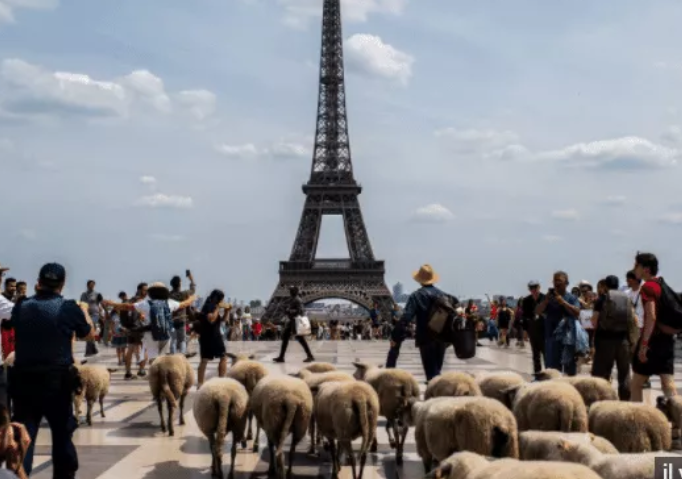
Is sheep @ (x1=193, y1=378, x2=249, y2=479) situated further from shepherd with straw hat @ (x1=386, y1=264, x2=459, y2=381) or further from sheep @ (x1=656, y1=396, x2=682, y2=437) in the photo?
sheep @ (x1=656, y1=396, x2=682, y2=437)

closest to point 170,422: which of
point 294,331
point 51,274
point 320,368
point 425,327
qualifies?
point 320,368

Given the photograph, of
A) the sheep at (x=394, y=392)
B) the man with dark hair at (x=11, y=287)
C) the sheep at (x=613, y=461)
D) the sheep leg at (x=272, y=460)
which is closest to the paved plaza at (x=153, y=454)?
the sheep leg at (x=272, y=460)

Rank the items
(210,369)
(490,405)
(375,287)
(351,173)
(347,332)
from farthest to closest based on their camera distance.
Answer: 1. (351,173)
2. (375,287)
3. (347,332)
4. (210,369)
5. (490,405)

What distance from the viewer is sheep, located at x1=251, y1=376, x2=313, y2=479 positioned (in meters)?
7.16

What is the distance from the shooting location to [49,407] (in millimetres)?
6363

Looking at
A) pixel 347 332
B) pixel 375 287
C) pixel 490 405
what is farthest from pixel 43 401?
pixel 375 287

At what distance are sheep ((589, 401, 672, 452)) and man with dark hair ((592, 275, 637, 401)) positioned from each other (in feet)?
10.3

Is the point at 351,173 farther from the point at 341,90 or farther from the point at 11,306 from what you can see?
the point at 11,306

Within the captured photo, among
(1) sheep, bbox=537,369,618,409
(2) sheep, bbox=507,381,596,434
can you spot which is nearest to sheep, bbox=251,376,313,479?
(2) sheep, bbox=507,381,596,434

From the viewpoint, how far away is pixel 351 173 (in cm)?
7375

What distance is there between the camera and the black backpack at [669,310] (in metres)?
8.49

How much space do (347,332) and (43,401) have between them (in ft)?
129

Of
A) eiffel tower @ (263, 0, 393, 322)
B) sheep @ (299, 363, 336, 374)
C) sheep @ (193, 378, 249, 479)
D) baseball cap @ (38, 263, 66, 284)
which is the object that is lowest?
sheep @ (193, 378, 249, 479)

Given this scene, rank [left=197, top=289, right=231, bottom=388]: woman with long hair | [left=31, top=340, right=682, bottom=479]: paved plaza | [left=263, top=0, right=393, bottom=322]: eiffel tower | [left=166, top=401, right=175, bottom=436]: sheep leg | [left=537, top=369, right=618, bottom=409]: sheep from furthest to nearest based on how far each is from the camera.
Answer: [left=263, top=0, right=393, bottom=322]: eiffel tower, [left=197, top=289, right=231, bottom=388]: woman with long hair, [left=166, top=401, right=175, bottom=436]: sheep leg, [left=537, top=369, right=618, bottom=409]: sheep, [left=31, top=340, right=682, bottom=479]: paved plaza
